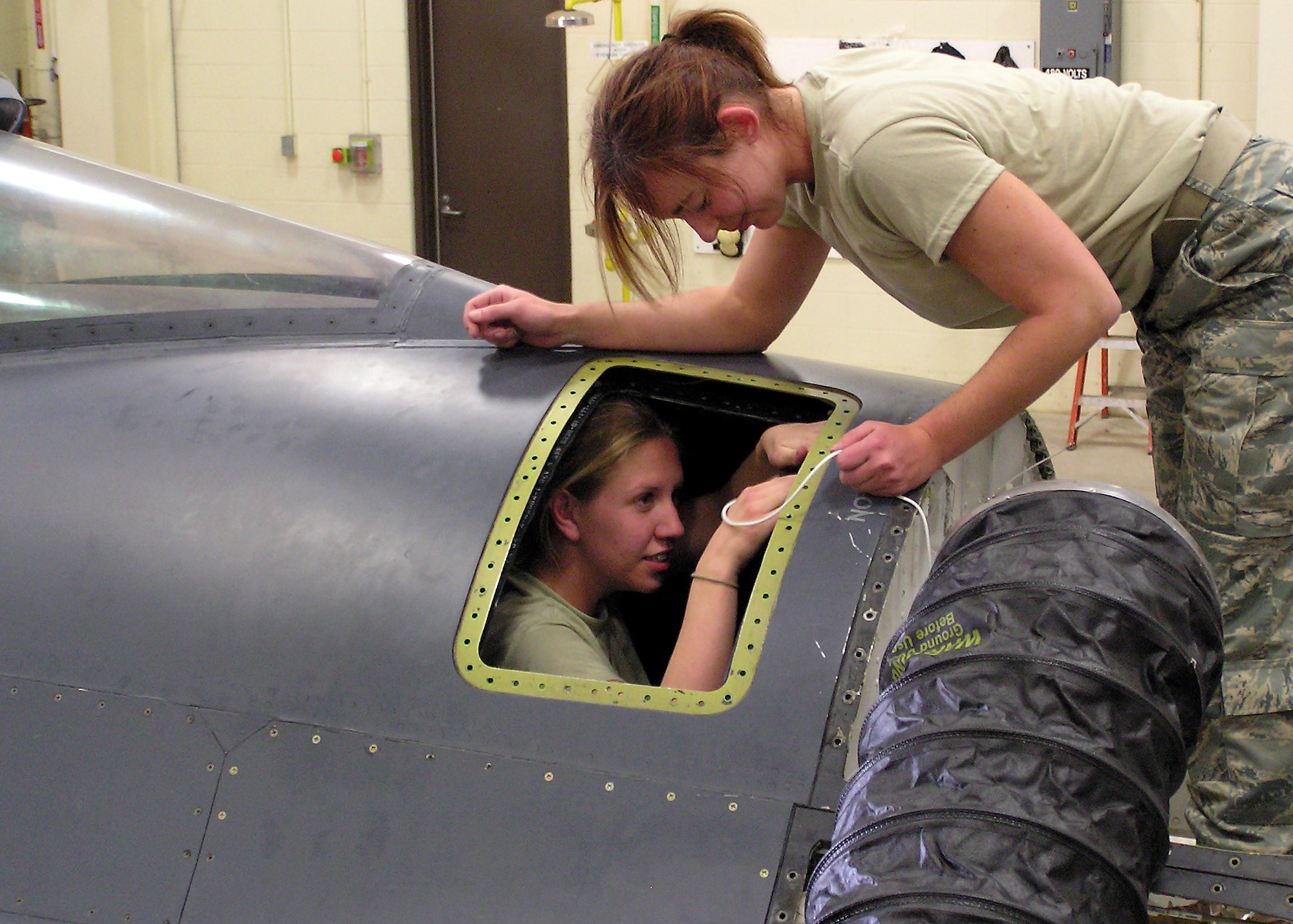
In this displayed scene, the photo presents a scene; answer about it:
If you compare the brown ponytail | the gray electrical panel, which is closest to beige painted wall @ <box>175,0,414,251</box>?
the gray electrical panel

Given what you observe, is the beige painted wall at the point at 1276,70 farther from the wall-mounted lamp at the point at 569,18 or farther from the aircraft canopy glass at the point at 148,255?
the aircraft canopy glass at the point at 148,255

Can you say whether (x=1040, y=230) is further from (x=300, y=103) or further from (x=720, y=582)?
(x=300, y=103)

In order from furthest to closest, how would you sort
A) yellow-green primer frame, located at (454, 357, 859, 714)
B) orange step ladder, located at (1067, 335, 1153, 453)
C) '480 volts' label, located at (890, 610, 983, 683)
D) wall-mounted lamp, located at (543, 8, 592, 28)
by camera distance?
orange step ladder, located at (1067, 335, 1153, 453)
wall-mounted lamp, located at (543, 8, 592, 28)
yellow-green primer frame, located at (454, 357, 859, 714)
'480 volts' label, located at (890, 610, 983, 683)

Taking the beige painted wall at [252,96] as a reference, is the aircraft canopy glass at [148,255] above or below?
below

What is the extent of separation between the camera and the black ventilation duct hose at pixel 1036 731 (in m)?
1.03

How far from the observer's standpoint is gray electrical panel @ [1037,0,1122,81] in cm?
641

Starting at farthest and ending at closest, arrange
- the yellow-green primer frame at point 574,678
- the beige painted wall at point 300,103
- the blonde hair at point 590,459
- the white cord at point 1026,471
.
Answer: the beige painted wall at point 300,103 < the white cord at point 1026,471 < the blonde hair at point 590,459 < the yellow-green primer frame at point 574,678

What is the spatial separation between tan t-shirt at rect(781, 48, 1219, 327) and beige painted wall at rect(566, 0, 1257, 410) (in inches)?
199

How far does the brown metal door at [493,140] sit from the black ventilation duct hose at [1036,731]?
6.56 meters

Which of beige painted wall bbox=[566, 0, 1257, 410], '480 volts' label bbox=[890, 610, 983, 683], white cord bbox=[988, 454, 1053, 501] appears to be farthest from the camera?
beige painted wall bbox=[566, 0, 1257, 410]

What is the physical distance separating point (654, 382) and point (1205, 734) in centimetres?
104

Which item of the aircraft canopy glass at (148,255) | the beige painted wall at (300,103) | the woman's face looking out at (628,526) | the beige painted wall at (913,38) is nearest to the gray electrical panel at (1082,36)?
the beige painted wall at (913,38)

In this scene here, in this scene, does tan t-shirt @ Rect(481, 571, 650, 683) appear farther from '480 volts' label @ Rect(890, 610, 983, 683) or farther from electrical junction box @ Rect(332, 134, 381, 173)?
electrical junction box @ Rect(332, 134, 381, 173)

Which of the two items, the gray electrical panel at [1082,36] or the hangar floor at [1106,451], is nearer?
the hangar floor at [1106,451]
